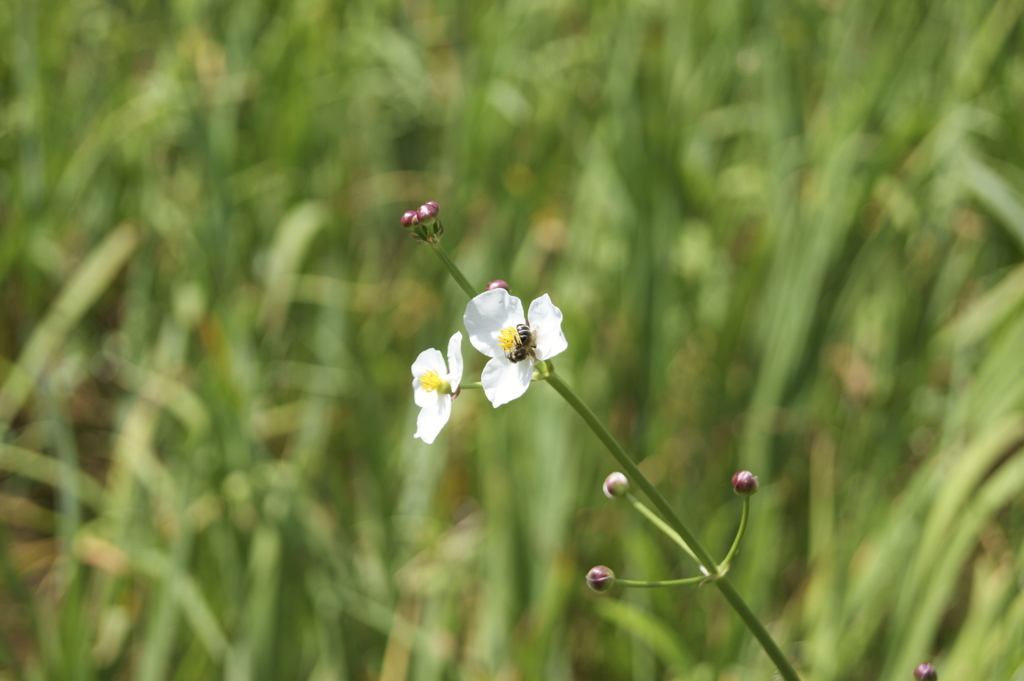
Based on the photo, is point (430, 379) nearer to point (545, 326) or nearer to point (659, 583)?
point (545, 326)

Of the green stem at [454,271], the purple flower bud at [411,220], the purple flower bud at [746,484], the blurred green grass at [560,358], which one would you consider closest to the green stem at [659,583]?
the purple flower bud at [746,484]

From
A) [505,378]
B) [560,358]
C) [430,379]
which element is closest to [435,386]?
[430,379]

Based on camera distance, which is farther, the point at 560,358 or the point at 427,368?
the point at 560,358

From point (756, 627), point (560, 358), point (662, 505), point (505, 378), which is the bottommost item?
point (756, 627)

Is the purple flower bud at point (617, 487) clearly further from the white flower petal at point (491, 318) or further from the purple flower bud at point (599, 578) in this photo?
the white flower petal at point (491, 318)

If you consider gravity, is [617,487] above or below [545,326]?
below

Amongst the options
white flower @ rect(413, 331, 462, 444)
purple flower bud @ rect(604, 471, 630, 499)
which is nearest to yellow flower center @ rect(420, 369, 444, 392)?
white flower @ rect(413, 331, 462, 444)

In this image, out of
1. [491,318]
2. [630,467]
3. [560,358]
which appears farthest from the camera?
[560,358]

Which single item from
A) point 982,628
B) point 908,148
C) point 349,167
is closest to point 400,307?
point 349,167
